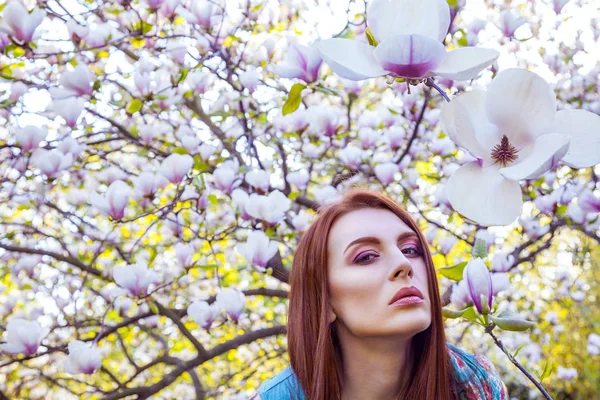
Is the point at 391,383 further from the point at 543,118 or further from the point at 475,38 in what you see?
the point at 475,38

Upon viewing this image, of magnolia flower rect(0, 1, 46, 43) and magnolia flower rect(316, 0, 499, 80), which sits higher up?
magnolia flower rect(0, 1, 46, 43)

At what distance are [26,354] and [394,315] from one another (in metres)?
1.06

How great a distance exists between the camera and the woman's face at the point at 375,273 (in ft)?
3.74

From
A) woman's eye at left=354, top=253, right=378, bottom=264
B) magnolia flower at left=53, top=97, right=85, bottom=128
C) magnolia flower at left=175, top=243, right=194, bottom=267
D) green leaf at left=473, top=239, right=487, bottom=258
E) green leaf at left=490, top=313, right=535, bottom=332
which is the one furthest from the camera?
magnolia flower at left=175, top=243, right=194, bottom=267

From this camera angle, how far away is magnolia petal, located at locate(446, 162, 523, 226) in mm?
541

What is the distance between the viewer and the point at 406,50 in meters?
0.57

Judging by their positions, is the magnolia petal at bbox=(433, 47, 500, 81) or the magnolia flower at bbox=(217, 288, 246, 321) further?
the magnolia flower at bbox=(217, 288, 246, 321)

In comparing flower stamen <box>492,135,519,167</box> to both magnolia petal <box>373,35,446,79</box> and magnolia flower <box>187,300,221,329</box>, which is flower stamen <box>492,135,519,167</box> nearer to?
magnolia petal <box>373,35,446,79</box>

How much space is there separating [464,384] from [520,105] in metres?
0.96

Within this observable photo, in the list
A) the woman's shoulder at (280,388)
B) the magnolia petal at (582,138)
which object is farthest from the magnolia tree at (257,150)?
the woman's shoulder at (280,388)

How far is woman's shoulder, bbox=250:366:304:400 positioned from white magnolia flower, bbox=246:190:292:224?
1.56ft

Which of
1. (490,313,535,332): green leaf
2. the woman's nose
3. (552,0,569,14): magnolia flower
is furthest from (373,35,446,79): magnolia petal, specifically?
(552,0,569,14): magnolia flower

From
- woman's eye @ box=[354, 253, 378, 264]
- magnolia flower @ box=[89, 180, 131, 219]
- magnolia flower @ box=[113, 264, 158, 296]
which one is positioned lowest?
woman's eye @ box=[354, 253, 378, 264]

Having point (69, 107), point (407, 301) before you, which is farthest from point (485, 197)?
point (69, 107)
